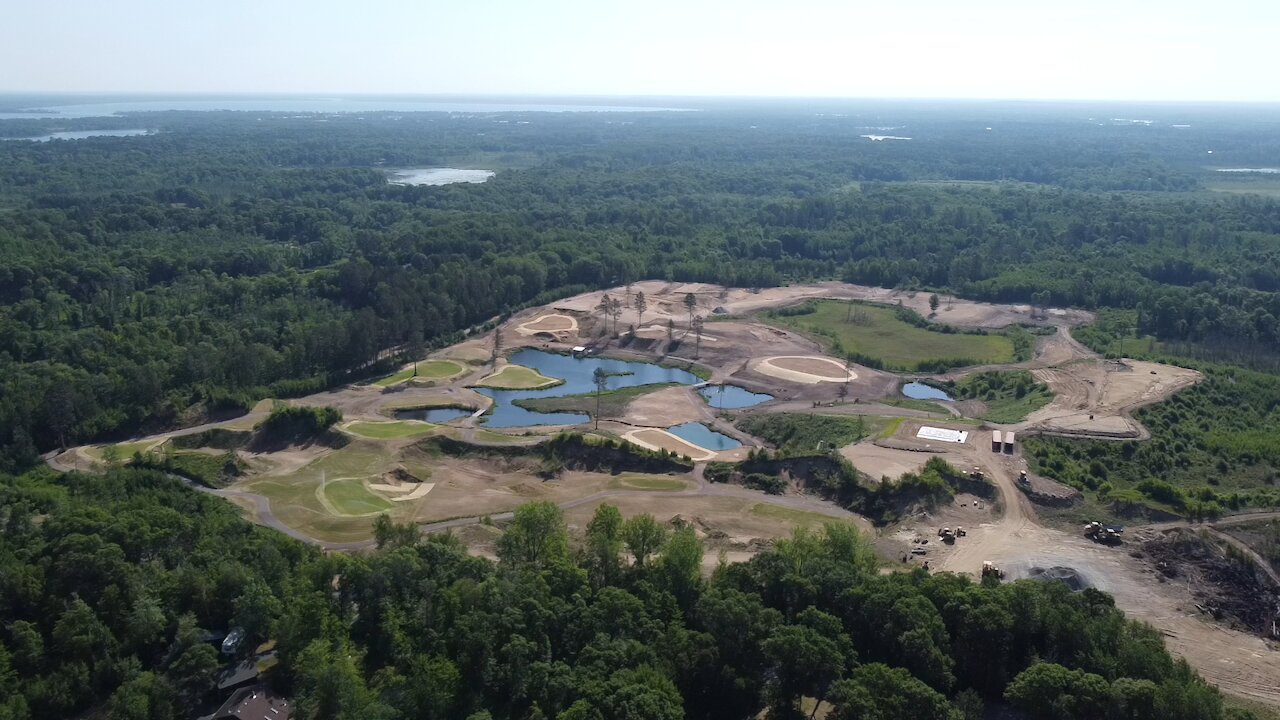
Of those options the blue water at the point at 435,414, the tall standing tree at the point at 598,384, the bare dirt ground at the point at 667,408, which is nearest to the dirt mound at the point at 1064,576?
the bare dirt ground at the point at 667,408

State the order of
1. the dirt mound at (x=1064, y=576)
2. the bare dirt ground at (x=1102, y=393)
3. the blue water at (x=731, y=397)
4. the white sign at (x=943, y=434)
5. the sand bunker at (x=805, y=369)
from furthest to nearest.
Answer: the sand bunker at (x=805, y=369) < the blue water at (x=731, y=397) < the bare dirt ground at (x=1102, y=393) < the white sign at (x=943, y=434) < the dirt mound at (x=1064, y=576)

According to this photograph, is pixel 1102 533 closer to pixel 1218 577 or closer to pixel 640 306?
pixel 1218 577

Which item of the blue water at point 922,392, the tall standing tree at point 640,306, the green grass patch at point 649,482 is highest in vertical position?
the tall standing tree at point 640,306

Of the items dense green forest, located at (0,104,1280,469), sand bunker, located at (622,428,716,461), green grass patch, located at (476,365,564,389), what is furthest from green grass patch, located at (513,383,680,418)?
dense green forest, located at (0,104,1280,469)

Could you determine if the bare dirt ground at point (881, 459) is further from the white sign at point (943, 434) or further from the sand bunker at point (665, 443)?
the sand bunker at point (665, 443)

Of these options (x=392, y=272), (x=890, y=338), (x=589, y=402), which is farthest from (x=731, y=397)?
(x=392, y=272)

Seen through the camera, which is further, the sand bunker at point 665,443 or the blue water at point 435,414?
the blue water at point 435,414

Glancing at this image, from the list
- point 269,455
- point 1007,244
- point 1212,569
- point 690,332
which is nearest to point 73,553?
point 269,455
